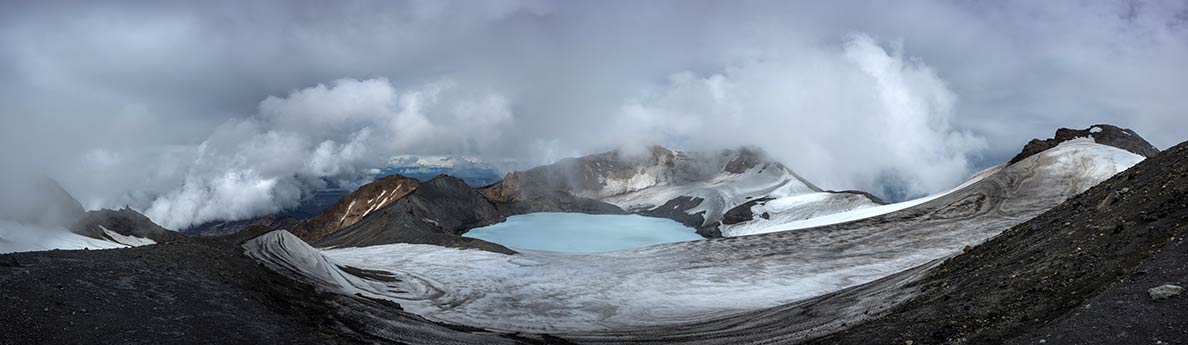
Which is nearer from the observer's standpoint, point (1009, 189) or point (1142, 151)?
point (1009, 189)

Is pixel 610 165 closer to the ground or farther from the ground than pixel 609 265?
farther from the ground

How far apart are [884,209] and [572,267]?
113 ft

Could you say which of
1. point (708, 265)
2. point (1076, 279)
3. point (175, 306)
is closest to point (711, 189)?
point (708, 265)

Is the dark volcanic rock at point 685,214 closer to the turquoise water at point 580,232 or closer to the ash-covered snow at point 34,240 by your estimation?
the turquoise water at point 580,232

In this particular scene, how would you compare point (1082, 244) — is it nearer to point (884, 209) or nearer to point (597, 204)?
point (884, 209)

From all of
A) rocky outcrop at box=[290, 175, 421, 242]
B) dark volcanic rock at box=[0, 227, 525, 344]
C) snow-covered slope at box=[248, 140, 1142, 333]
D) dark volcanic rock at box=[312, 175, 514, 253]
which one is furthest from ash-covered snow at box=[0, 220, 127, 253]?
rocky outcrop at box=[290, 175, 421, 242]

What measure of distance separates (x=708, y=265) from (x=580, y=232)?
51611 millimetres

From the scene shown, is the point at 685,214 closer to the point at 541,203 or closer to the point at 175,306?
the point at 541,203

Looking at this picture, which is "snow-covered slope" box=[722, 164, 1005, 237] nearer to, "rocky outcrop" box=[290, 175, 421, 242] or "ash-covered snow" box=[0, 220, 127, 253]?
"ash-covered snow" box=[0, 220, 127, 253]

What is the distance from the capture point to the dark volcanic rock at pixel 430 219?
192ft

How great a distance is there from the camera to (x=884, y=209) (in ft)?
202

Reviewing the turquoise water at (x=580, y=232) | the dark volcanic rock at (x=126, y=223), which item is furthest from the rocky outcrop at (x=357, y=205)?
the turquoise water at (x=580, y=232)

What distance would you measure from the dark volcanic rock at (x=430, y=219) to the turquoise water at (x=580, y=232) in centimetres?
346

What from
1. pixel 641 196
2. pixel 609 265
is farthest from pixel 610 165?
pixel 609 265
